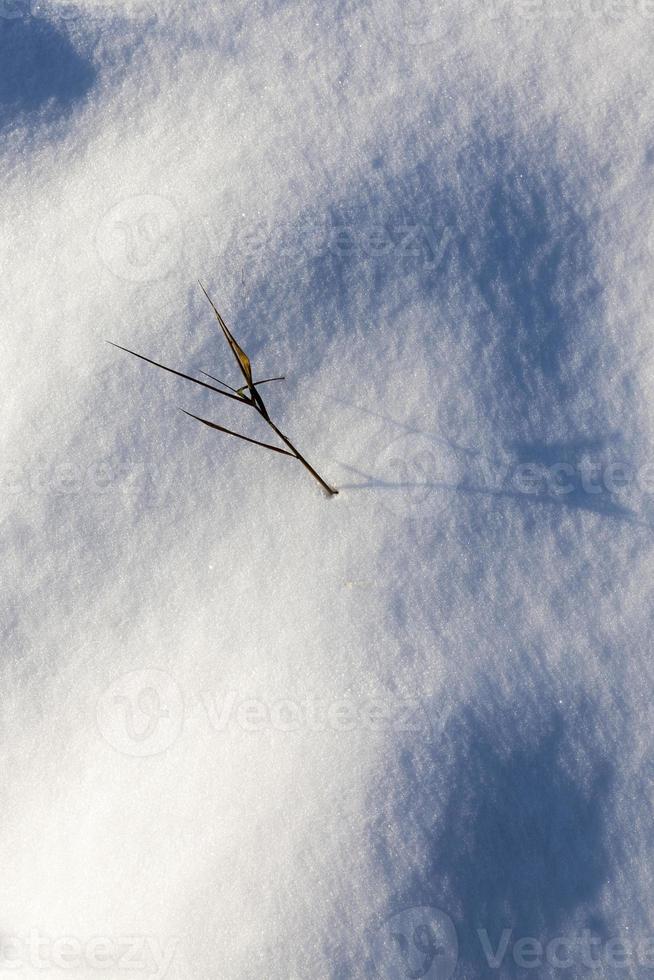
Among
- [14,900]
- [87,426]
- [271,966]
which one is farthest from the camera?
[87,426]

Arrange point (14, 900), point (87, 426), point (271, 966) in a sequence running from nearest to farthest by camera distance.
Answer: point (271, 966) < point (14, 900) < point (87, 426)

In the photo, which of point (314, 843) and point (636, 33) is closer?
point (314, 843)

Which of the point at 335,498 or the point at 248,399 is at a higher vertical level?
the point at 248,399

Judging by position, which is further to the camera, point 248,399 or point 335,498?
point 335,498

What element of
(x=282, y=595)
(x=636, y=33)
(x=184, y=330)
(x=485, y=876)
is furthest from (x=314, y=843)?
(x=636, y=33)

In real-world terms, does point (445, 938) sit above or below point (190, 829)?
below

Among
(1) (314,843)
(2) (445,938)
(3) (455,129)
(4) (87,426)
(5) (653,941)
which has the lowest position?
(5) (653,941)

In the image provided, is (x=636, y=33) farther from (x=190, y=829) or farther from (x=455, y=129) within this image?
(x=190, y=829)
